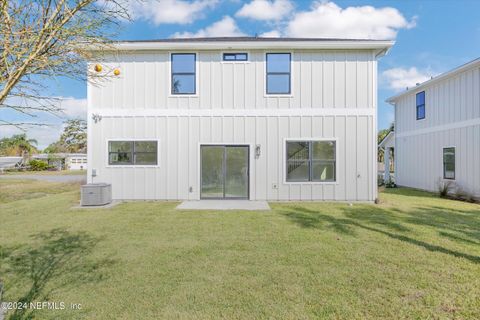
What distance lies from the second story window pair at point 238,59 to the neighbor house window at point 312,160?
2.12m

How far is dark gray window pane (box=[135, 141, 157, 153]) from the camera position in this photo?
984 cm

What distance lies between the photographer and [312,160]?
9.69 metres

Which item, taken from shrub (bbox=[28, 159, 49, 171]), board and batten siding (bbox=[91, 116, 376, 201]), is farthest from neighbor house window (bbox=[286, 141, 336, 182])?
shrub (bbox=[28, 159, 49, 171])

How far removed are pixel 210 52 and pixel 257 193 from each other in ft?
18.1

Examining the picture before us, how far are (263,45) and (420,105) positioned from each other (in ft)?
32.1

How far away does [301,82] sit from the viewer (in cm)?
973

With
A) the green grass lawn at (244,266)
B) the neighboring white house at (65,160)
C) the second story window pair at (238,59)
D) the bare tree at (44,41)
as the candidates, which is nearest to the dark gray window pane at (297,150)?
the second story window pair at (238,59)

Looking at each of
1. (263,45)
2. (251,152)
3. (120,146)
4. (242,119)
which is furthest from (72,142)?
(263,45)

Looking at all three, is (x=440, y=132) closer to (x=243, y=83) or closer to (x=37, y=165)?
(x=243, y=83)

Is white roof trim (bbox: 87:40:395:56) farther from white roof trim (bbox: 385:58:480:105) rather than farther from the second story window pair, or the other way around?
white roof trim (bbox: 385:58:480:105)

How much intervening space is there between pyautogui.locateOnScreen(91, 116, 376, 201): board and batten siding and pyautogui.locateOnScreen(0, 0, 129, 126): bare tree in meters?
7.37

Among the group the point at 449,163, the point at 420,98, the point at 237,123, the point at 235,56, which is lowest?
the point at 449,163

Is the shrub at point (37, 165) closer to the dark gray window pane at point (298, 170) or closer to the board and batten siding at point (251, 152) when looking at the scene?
the board and batten siding at point (251, 152)

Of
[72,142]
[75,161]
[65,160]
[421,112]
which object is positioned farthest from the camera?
[75,161]
